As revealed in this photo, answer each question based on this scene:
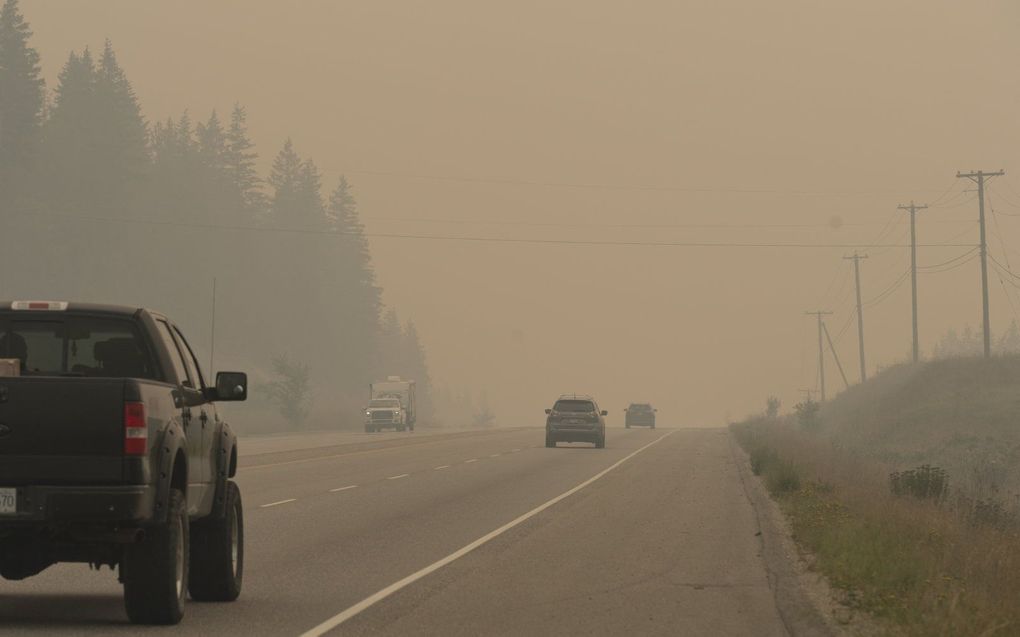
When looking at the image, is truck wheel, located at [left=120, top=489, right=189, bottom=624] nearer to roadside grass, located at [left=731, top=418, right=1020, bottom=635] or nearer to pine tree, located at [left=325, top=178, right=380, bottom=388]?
roadside grass, located at [left=731, top=418, right=1020, bottom=635]

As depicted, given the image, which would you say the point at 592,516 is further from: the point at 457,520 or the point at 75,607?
the point at 75,607

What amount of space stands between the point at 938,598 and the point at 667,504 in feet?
46.1

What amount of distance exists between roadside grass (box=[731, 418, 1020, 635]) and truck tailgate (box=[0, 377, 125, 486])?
5359 mm

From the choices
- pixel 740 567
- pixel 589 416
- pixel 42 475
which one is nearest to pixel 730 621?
pixel 740 567

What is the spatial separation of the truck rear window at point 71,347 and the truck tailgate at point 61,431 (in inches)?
49.7

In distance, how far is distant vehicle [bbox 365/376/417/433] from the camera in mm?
77438

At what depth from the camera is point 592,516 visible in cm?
2233

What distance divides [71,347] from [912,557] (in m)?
7.70

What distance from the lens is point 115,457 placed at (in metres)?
Result: 9.67

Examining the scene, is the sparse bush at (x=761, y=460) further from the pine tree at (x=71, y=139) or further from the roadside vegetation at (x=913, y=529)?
the pine tree at (x=71, y=139)

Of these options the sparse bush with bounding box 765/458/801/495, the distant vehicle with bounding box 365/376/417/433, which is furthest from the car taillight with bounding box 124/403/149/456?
the distant vehicle with bounding box 365/376/417/433

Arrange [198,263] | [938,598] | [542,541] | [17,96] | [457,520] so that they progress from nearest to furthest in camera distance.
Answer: [938,598] < [542,541] < [457,520] < [17,96] < [198,263]

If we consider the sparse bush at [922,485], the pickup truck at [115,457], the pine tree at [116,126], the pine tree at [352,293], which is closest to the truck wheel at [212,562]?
the pickup truck at [115,457]

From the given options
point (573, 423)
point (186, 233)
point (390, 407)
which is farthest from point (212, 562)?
point (186, 233)
